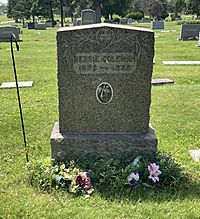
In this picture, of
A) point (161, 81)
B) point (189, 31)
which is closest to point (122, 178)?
point (161, 81)

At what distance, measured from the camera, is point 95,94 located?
13.1 feet

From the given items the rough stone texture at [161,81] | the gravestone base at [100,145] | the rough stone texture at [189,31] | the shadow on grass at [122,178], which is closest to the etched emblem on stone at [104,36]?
the gravestone base at [100,145]

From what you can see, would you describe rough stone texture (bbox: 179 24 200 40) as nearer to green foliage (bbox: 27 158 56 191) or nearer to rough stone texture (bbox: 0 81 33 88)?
rough stone texture (bbox: 0 81 33 88)

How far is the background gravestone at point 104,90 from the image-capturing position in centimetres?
382

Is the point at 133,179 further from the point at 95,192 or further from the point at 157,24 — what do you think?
the point at 157,24

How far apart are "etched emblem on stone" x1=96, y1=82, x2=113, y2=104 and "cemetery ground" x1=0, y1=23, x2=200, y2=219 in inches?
40.2

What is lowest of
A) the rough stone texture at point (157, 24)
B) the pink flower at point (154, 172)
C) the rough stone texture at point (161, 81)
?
the rough stone texture at point (157, 24)

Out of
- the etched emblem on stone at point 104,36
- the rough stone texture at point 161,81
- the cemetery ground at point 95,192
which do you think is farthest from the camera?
the rough stone texture at point 161,81

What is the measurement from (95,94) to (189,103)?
370 centimetres

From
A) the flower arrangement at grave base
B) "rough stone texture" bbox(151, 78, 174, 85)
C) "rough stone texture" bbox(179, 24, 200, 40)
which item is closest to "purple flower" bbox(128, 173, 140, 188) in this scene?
the flower arrangement at grave base

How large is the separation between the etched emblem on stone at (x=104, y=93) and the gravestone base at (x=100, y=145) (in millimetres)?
437

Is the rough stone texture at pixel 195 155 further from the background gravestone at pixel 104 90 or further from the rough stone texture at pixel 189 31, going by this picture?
the rough stone texture at pixel 189 31

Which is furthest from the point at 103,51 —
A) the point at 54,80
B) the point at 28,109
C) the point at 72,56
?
the point at 54,80

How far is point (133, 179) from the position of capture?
11.8 ft
